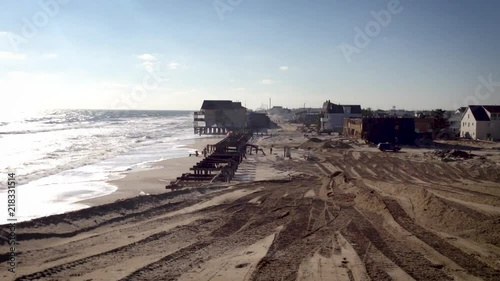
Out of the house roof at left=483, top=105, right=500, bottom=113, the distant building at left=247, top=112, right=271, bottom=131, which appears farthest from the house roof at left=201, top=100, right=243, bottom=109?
the house roof at left=483, top=105, right=500, bottom=113

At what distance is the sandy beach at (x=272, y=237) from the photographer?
30.3 feet

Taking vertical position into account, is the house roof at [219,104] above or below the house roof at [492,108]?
above

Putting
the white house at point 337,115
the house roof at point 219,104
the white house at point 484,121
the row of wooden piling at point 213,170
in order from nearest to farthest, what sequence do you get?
the row of wooden piling at point 213,170 < the white house at point 484,121 < the white house at point 337,115 < the house roof at point 219,104

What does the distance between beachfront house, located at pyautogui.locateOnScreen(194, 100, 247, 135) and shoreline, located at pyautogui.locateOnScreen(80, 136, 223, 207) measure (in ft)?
182

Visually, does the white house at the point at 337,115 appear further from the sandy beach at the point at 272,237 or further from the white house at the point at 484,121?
the sandy beach at the point at 272,237

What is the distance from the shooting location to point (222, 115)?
303 ft

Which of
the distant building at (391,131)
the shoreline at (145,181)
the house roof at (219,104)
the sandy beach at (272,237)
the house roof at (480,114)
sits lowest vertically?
the shoreline at (145,181)

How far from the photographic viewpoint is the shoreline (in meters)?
20.0

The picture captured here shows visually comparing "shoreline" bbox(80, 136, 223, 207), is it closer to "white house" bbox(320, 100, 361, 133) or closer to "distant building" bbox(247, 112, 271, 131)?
"white house" bbox(320, 100, 361, 133)

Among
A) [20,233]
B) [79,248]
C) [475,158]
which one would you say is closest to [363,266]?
[79,248]

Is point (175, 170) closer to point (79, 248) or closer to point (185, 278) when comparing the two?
point (79, 248)

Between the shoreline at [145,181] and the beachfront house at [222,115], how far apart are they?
2188 inches

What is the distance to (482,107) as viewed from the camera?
185 feet

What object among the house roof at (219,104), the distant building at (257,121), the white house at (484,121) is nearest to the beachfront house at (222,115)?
the house roof at (219,104)
